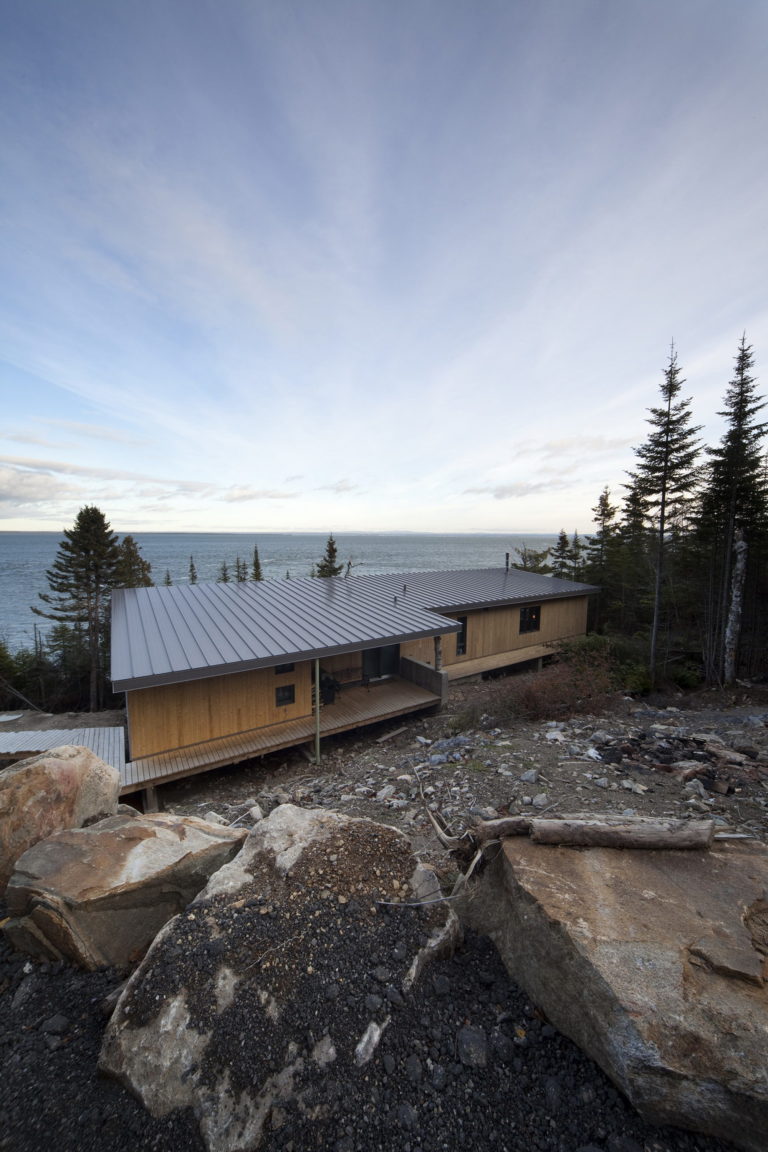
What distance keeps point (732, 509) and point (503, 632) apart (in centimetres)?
935

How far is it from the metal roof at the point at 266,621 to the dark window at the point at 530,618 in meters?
0.67

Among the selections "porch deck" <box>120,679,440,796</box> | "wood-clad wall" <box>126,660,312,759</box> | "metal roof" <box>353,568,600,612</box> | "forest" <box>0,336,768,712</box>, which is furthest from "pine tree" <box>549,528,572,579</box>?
"wood-clad wall" <box>126,660,312,759</box>

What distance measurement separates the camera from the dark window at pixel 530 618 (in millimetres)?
18016

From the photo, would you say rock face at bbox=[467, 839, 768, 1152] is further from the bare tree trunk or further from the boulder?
the bare tree trunk

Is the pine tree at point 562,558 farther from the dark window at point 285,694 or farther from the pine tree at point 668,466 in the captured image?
the dark window at point 285,694

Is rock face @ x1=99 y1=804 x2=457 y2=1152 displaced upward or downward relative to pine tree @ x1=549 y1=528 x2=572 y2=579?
downward

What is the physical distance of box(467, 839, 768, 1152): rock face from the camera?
191 cm

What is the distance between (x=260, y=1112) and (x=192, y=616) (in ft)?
35.2

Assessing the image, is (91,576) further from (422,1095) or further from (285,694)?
(422,1095)

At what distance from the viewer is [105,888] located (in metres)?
3.34

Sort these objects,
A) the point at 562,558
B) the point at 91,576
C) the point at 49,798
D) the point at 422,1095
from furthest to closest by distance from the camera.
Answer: the point at 562,558 → the point at 91,576 → the point at 49,798 → the point at 422,1095

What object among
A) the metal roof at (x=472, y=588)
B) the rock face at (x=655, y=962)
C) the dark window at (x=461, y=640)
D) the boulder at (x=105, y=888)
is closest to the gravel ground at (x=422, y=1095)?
the rock face at (x=655, y=962)

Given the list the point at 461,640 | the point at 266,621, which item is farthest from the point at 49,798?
the point at 461,640

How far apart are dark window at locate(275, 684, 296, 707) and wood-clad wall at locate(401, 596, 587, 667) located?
4.72m
